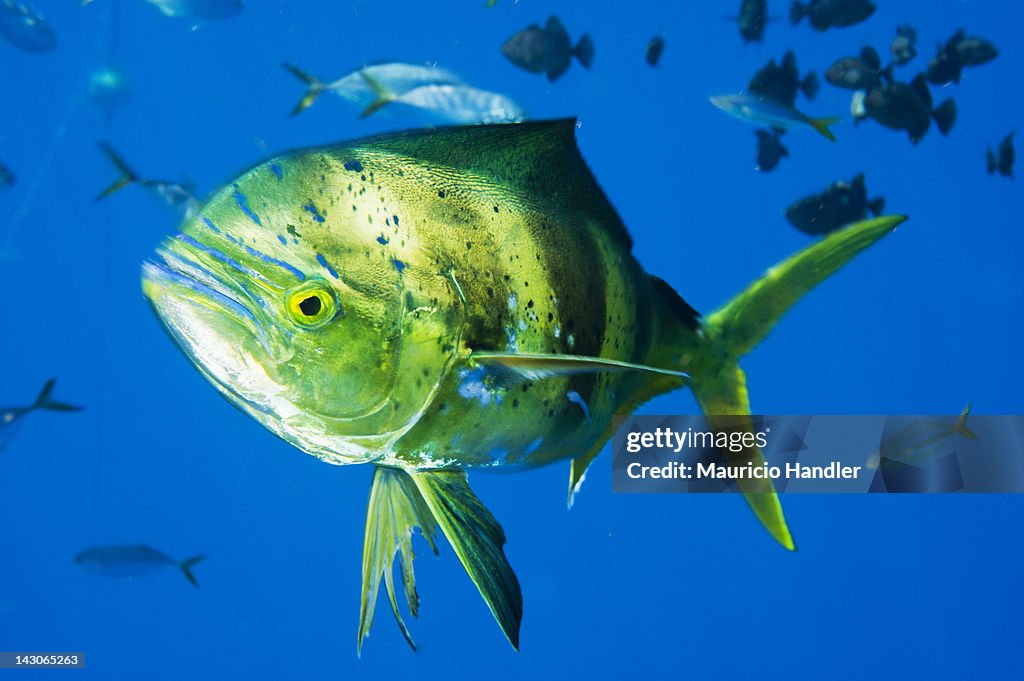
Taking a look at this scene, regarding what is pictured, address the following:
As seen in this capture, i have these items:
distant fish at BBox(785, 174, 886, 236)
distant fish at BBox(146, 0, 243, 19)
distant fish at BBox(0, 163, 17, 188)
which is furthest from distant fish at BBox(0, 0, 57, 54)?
distant fish at BBox(785, 174, 886, 236)

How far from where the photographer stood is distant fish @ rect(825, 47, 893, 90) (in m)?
4.34

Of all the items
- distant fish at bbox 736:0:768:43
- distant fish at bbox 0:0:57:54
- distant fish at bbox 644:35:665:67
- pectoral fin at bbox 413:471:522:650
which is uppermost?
distant fish at bbox 0:0:57:54

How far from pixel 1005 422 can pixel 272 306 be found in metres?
3.41

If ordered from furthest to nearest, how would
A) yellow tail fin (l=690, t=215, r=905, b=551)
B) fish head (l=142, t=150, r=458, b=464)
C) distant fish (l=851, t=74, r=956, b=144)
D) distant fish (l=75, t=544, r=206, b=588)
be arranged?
1. distant fish (l=75, t=544, r=206, b=588)
2. distant fish (l=851, t=74, r=956, b=144)
3. yellow tail fin (l=690, t=215, r=905, b=551)
4. fish head (l=142, t=150, r=458, b=464)

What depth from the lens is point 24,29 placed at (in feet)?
19.0

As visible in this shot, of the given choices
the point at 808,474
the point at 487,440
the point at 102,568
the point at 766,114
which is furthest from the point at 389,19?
the point at 487,440

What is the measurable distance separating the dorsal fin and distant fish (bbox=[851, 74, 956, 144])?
3.72 m

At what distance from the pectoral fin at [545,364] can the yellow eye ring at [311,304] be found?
0.26 meters

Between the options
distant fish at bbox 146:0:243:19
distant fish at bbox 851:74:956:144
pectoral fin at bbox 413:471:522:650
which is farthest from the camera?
distant fish at bbox 146:0:243:19

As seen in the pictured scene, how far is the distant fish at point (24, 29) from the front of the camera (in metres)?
5.71

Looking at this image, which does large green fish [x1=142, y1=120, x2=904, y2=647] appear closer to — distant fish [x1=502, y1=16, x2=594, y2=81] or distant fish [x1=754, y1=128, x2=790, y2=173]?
distant fish [x1=502, y1=16, x2=594, y2=81]

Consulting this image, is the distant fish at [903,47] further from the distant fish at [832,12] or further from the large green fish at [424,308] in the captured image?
the large green fish at [424,308]

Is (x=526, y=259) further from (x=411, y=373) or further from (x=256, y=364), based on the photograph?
(x=256, y=364)

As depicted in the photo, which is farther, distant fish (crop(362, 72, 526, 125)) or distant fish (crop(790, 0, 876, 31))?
distant fish (crop(790, 0, 876, 31))
